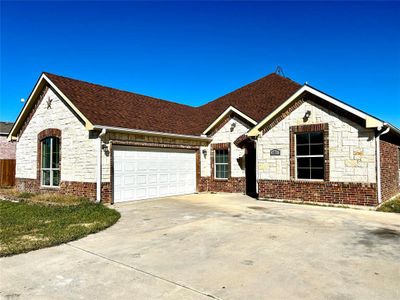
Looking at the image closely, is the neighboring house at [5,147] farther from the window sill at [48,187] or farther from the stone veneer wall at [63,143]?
the window sill at [48,187]

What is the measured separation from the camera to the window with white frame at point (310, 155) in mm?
12641

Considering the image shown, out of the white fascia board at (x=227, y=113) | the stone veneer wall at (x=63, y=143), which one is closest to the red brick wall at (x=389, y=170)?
the white fascia board at (x=227, y=113)

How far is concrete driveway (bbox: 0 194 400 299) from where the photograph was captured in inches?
168

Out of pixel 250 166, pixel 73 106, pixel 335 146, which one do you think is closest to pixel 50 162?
pixel 73 106

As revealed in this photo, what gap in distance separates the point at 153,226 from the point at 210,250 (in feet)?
9.12

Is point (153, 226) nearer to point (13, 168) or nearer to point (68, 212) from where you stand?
point (68, 212)

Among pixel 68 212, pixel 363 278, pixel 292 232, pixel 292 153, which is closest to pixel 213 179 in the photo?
pixel 292 153

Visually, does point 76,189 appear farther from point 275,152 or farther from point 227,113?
point 275,152

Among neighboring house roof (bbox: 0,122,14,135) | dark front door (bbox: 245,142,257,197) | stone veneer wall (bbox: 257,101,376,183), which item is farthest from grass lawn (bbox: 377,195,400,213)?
neighboring house roof (bbox: 0,122,14,135)

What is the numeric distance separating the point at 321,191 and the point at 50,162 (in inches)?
479

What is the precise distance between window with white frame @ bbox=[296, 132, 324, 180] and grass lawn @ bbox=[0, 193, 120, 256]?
768 centimetres

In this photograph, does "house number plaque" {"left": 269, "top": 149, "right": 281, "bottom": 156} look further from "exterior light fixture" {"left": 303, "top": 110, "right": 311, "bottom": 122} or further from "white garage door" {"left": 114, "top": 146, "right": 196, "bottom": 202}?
"white garage door" {"left": 114, "top": 146, "right": 196, "bottom": 202}

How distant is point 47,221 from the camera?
29.2ft

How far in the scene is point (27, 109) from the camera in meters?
16.2
